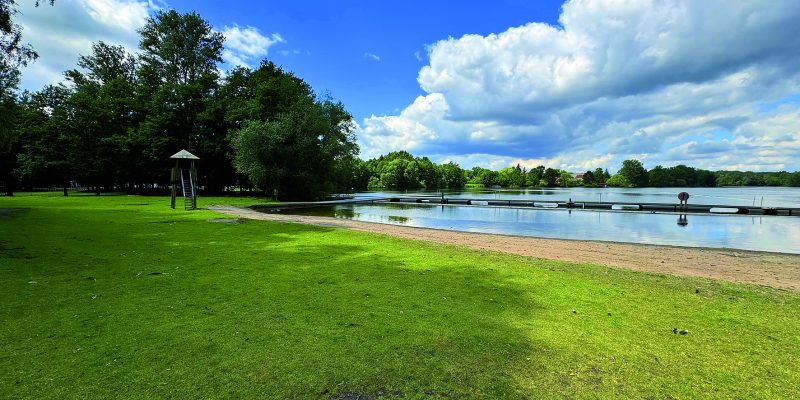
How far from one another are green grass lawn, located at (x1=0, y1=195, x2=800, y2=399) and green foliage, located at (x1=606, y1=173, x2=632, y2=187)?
8002 inches

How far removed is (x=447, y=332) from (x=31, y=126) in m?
65.9

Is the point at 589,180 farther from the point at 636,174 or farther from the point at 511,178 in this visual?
the point at 511,178

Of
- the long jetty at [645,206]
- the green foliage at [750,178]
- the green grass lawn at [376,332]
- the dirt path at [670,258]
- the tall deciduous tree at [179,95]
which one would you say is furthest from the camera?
the green foliage at [750,178]

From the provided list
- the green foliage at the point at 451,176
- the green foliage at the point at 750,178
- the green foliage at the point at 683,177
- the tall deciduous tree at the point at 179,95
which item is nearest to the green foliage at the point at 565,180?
the green foliage at the point at 683,177

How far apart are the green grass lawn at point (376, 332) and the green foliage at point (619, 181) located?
203 meters

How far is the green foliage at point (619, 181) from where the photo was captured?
18212 centimetres

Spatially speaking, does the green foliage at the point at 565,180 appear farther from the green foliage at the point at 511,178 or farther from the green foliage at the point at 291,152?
the green foliage at the point at 291,152

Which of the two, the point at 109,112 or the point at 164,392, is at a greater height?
the point at 109,112

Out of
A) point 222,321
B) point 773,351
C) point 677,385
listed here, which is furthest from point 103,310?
point 773,351

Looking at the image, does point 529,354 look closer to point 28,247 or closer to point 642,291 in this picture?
point 642,291

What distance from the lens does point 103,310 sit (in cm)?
498

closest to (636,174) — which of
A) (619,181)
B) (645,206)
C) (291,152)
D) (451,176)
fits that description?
(619,181)

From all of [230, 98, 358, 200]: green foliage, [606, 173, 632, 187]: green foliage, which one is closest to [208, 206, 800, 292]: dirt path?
[230, 98, 358, 200]: green foliage

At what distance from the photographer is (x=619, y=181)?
183500mm
